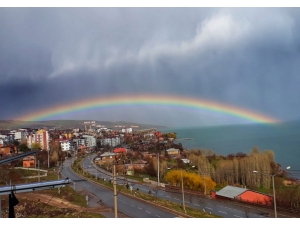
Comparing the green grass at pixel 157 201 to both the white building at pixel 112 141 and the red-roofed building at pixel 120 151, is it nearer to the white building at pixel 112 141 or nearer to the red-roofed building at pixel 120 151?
the red-roofed building at pixel 120 151

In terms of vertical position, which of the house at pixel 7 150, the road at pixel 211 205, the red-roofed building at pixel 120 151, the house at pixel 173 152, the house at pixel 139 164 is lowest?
the road at pixel 211 205

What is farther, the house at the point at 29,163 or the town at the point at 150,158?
the house at the point at 29,163

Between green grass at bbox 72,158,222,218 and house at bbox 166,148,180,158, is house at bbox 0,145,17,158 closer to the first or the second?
green grass at bbox 72,158,222,218

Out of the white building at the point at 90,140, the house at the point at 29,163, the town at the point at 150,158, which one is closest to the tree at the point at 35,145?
the town at the point at 150,158

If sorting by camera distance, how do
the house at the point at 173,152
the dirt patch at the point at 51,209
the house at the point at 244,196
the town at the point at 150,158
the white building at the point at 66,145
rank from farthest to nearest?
the white building at the point at 66,145 < the house at the point at 173,152 < the town at the point at 150,158 < the house at the point at 244,196 < the dirt patch at the point at 51,209

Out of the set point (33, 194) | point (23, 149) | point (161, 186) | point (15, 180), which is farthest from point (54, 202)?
point (23, 149)

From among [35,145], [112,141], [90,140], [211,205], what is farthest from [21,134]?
[211,205]

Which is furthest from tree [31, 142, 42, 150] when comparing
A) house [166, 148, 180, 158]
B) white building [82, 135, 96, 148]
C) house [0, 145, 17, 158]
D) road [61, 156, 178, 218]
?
house [166, 148, 180, 158]

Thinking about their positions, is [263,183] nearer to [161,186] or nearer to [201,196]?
[201,196]
